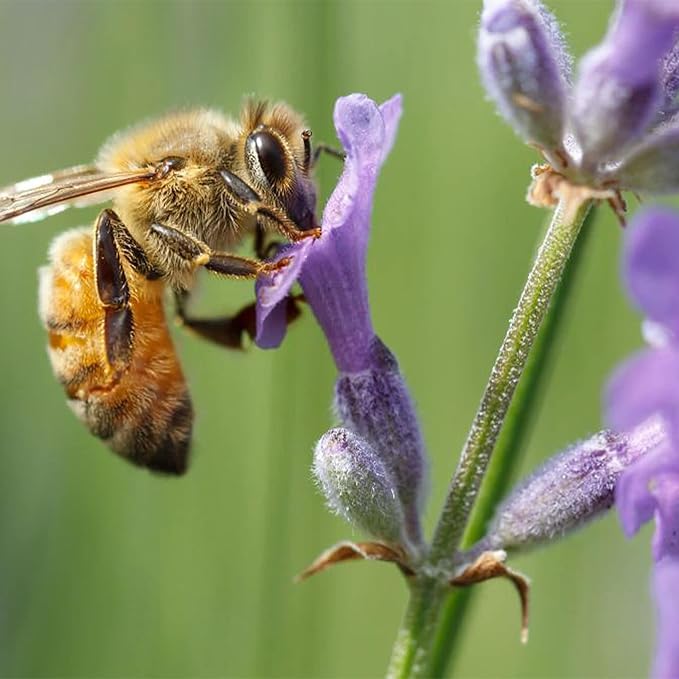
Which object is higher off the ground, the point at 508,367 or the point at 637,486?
the point at 508,367

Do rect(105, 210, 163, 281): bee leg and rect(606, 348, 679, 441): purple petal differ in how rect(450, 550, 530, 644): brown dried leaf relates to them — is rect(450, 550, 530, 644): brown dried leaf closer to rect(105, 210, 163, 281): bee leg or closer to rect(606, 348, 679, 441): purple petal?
rect(606, 348, 679, 441): purple petal

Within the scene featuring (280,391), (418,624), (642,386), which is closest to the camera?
(642,386)

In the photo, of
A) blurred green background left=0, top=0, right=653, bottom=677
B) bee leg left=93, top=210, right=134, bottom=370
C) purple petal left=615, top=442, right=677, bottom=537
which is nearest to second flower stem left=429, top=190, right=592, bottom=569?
purple petal left=615, top=442, right=677, bottom=537

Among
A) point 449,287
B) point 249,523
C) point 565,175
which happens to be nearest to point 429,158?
point 449,287

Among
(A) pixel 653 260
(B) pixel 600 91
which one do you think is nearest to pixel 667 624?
(A) pixel 653 260

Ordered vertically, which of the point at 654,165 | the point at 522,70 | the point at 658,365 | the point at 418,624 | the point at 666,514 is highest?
the point at 522,70

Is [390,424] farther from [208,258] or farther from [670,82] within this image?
[670,82]

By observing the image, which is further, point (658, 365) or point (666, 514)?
point (666, 514)

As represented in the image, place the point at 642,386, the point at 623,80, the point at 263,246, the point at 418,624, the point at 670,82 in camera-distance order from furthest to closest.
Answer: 1. the point at 263,246
2. the point at 418,624
3. the point at 670,82
4. the point at 623,80
5. the point at 642,386
